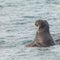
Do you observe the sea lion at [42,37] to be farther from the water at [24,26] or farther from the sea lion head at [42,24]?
the water at [24,26]

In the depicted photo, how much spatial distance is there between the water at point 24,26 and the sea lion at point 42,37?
34 cm

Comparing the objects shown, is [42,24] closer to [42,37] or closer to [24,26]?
[42,37]

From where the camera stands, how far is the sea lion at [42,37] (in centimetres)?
1767

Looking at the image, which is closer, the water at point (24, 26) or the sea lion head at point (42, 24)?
the water at point (24, 26)

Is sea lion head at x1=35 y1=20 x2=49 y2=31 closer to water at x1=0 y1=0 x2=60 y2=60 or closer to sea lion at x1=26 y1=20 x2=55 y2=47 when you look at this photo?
sea lion at x1=26 y1=20 x2=55 y2=47

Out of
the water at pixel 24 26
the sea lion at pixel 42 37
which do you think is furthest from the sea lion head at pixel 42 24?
the water at pixel 24 26

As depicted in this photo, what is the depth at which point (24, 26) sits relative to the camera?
21.5m

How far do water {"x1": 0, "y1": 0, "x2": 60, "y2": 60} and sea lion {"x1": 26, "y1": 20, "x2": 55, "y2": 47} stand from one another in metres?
0.34

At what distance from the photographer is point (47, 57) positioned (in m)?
15.9

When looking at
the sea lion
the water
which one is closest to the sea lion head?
the sea lion

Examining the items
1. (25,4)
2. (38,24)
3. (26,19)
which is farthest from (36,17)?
(38,24)

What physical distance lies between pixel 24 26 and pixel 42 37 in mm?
3790

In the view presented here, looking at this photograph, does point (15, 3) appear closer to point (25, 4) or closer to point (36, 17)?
point (25, 4)

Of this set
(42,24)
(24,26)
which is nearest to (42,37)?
(42,24)
